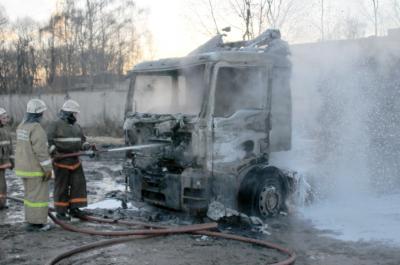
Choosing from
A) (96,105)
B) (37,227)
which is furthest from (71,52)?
(37,227)

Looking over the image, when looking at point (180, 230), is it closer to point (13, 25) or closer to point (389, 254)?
point (389, 254)

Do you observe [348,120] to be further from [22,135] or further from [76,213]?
[22,135]

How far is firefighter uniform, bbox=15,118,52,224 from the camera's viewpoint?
6516 mm

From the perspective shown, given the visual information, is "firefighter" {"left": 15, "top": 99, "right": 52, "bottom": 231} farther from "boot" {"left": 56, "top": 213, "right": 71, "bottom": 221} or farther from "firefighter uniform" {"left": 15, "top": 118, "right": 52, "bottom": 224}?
"boot" {"left": 56, "top": 213, "right": 71, "bottom": 221}

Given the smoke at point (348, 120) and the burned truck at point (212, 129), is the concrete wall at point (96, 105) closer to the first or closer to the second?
the smoke at point (348, 120)

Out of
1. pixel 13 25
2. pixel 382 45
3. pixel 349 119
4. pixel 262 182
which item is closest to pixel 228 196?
pixel 262 182

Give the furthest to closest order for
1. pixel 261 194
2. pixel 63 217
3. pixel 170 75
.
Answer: pixel 170 75, pixel 63 217, pixel 261 194

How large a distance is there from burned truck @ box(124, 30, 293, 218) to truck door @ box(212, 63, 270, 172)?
13 millimetres

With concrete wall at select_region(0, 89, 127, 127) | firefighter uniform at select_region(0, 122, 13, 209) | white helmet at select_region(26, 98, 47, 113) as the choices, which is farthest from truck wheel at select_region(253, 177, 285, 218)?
concrete wall at select_region(0, 89, 127, 127)

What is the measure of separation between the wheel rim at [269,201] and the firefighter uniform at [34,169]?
2.88 metres

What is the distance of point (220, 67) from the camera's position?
6574 millimetres

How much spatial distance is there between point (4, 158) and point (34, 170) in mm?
1790

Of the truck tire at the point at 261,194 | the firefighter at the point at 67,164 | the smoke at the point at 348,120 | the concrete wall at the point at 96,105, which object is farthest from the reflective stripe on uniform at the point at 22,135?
the concrete wall at the point at 96,105

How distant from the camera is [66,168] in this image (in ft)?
23.0
